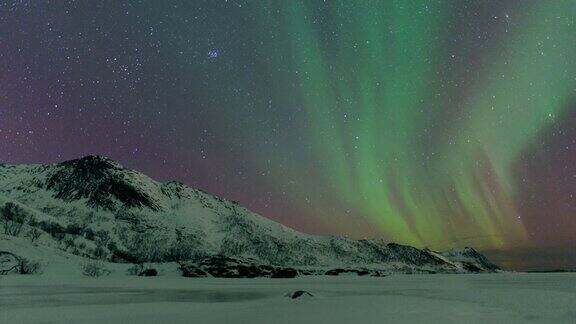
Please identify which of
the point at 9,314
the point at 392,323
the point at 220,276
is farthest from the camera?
the point at 220,276

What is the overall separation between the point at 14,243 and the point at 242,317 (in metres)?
158

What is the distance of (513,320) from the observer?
32312 millimetres

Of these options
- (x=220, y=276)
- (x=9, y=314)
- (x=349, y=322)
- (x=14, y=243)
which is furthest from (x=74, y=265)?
(x=349, y=322)

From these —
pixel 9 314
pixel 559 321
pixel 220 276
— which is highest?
pixel 220 276

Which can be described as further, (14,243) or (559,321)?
(14,243)

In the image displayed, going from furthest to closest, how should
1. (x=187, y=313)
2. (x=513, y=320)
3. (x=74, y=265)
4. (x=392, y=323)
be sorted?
(x=74, y=265) < (x=187, y=313) < (x=513, y=320) < (x=392, y=323)

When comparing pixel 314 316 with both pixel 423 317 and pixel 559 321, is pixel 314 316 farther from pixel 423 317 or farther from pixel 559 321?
pixel 559 321

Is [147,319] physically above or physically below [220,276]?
below

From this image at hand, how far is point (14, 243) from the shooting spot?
556ft

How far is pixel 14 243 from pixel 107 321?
156450 millimetres

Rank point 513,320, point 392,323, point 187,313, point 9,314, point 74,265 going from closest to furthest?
point 392,323 < point 513,320 < point 9,314 < point 187,313 < point 74,265

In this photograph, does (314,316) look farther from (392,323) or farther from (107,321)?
(107,321)

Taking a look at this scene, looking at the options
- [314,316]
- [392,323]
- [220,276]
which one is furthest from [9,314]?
[220,276]

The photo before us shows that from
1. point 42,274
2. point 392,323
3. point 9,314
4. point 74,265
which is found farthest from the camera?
point 74,265
